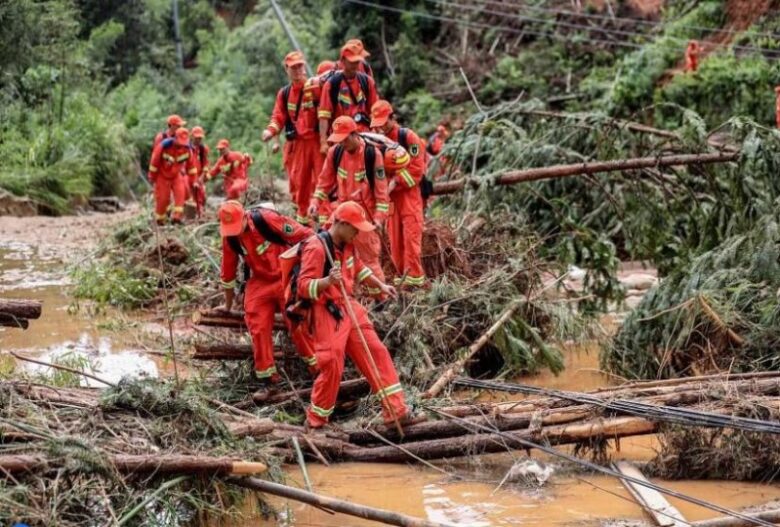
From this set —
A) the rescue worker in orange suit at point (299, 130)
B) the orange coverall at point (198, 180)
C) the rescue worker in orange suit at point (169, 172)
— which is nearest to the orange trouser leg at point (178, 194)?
the rescue worker in orange suit at point (169, 172)

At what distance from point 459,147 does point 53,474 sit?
26.7 feet

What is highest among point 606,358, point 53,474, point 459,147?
point 459,147

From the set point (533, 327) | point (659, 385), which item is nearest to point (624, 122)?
point (533, 327)

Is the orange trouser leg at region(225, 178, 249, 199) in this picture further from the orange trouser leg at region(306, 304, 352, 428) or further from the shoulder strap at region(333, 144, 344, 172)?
the orange trouser leg at region(306, 304, 352, 428)

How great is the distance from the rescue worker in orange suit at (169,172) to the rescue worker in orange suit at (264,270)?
8.39m

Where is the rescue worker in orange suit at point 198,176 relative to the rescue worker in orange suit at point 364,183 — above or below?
below

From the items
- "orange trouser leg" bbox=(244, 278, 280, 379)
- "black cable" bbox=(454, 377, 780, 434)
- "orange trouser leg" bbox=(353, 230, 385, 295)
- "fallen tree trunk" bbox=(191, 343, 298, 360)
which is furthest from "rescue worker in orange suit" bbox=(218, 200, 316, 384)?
"black cable" bbox=(454, 377, 780, 434)

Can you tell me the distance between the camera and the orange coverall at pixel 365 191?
32.3 ft

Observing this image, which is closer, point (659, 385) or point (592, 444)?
point (592, 444)

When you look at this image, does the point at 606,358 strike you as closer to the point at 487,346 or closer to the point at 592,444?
the point at 487,346

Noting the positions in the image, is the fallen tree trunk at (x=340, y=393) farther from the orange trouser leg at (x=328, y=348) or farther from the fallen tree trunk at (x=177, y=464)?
the fallen tree trunk at (x=177, y=464)

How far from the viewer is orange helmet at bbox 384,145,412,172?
10.1m

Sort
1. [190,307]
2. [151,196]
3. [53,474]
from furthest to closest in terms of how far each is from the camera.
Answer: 1. [151,196]
2. [190,307]
3. [53,474]

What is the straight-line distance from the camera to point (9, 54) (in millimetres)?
25422
